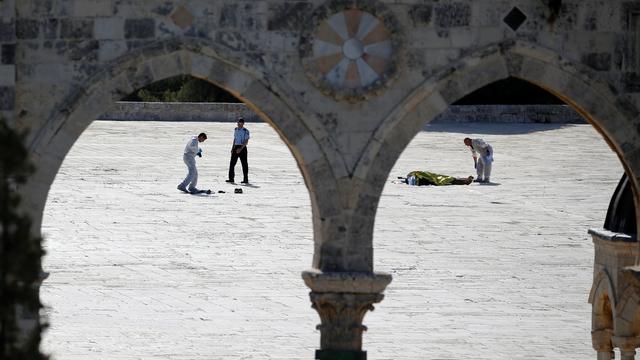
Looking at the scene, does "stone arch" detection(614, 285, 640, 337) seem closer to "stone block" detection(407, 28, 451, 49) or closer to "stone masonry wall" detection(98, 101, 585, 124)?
"stone block" detection(407, 28, 451, 49)

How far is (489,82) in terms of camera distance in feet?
49.2

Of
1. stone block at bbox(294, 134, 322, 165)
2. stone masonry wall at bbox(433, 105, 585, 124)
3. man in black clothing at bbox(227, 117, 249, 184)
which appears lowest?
stone block at bbox(294, 134, 322, 165)

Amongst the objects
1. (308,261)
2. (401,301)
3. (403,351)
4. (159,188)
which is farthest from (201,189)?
(403,351)

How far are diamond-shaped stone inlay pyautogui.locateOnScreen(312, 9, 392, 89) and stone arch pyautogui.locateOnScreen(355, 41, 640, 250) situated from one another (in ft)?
1.30

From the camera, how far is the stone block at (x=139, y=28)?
14.7 metres

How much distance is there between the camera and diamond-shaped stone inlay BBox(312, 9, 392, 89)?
1482 cm

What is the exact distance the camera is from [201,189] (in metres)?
37.1

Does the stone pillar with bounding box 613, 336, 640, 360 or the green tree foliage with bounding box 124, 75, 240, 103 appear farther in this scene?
the green tree foliage with bounding box 124, 75, 240, 103

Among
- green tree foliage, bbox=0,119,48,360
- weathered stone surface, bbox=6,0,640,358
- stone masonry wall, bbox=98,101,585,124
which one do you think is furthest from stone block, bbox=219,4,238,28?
stone masonry wall, bbox=98,101,585,124

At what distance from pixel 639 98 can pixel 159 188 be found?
23334mm

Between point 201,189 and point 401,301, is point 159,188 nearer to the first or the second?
point 201,189

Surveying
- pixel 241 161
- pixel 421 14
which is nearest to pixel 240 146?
pixel 241 161

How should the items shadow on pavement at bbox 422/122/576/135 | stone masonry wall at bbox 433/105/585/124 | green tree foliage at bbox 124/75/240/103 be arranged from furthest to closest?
green tree foliage at bbox 124/75/240/103, stone masonry wall at bbox 433/105/585/124, shadow on pavement at bbox 422/122/576/135

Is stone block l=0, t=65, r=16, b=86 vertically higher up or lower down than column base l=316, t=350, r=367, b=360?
higher up
